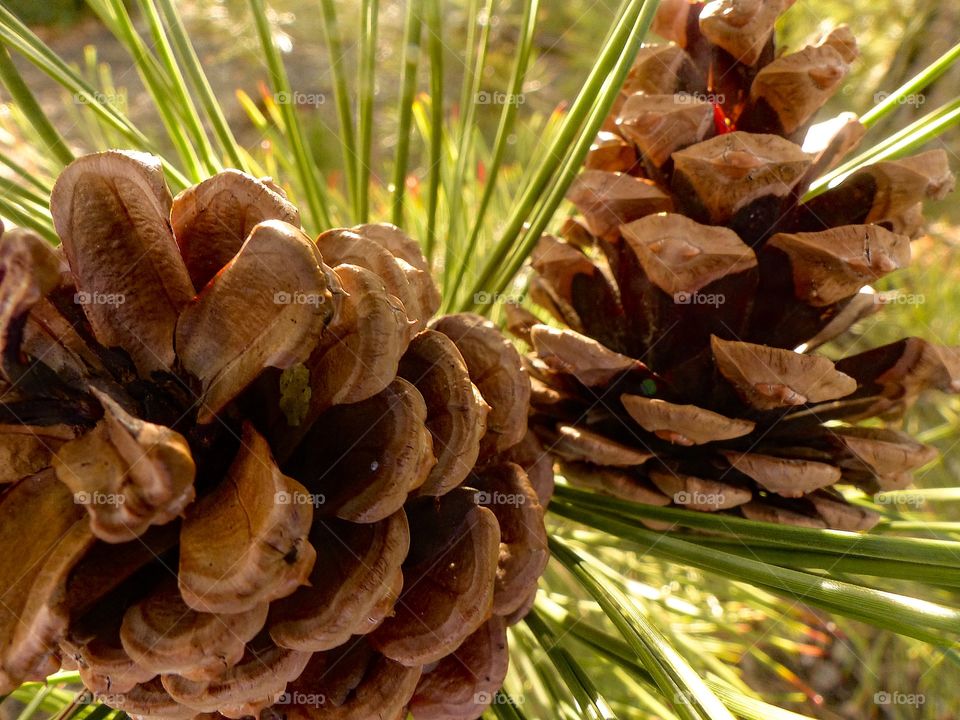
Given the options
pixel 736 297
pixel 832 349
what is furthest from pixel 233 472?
pixel 832 349

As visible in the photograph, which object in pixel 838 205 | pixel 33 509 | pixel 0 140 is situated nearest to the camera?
pixel 33 509

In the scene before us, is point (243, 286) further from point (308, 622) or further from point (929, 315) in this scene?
point (929, 315)

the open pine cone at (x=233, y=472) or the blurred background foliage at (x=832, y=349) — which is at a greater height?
the open pine cone at (x=233, y=472)

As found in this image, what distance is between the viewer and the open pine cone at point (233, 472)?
253mm

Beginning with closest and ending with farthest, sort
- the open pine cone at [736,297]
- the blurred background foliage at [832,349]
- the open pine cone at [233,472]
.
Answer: the open pine cone at [233,472] → the open pine cone at [736,297] → the blurred background foliage at [832,349]

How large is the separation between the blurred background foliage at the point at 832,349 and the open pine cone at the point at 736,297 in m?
0.07

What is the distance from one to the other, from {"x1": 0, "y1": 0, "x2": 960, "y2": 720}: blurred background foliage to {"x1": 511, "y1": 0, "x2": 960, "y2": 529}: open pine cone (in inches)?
2.6

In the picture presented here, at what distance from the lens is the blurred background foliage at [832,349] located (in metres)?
0.58

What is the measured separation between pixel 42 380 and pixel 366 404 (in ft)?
0.43

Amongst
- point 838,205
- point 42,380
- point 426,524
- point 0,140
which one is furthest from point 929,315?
point 0,140

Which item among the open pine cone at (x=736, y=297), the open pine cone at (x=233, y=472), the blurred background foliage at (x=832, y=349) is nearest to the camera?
the open pine cone at (x=233, y=472)

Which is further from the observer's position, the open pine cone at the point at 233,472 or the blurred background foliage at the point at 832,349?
the blurred background foliage at the point at 832,349

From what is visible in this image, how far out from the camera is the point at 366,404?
12.5 inches

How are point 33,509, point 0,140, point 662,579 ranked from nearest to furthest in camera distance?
point 33,509 < point 0,140 < point 662,579
